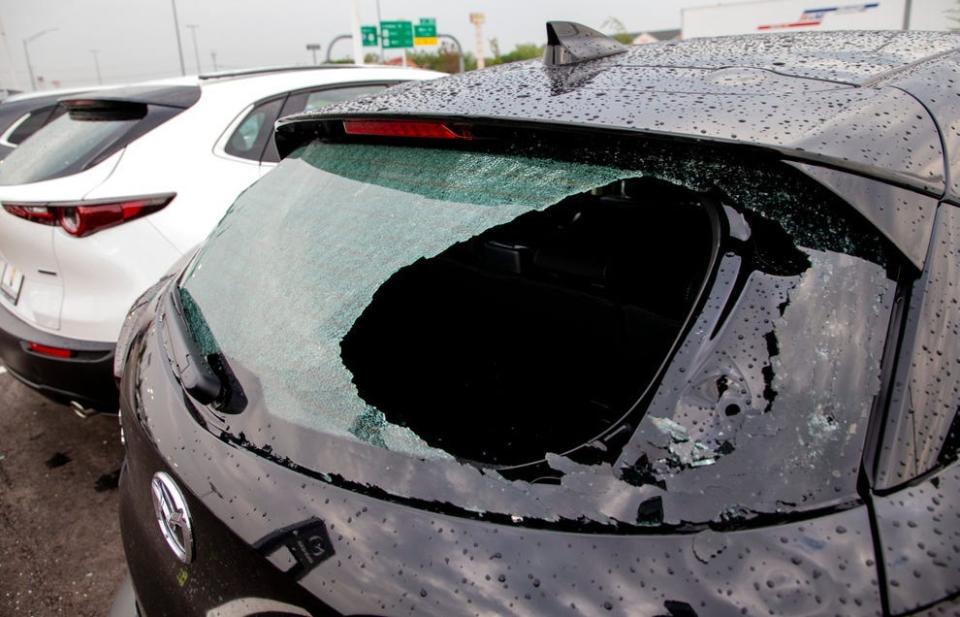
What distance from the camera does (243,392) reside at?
1.20 metres

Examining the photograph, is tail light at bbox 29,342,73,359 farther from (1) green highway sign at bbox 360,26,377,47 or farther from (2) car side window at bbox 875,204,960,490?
(1) green highway sign at bbox 360,26,377,47

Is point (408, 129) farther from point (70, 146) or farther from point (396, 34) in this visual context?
point (396, 34)

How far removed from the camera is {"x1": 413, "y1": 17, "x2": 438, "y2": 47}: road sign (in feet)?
84.3

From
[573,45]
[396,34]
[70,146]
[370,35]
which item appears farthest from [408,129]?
[396,34]

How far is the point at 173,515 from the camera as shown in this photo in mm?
1125

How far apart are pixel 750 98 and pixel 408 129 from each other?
0.62m

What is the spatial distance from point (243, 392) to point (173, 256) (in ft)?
5.52

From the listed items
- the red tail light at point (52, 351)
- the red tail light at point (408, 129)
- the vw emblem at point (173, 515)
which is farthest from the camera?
the red tail light at point (52, 351)

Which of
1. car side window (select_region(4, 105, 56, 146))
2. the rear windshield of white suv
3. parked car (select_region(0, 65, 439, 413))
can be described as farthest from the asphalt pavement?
car side window (select_region(4, 105, 56, 146))

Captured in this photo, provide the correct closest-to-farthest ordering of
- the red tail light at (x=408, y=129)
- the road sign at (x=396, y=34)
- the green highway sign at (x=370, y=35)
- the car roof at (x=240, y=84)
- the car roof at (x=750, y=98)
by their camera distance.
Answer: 1. the car roof at (x=750, y=98)
2. the red tail light at (x=408, y=129)
3. the car roof at (x=240, y=84)
4. the green highway sign at (x=370, y=35)
5. the road sign at (x=396, y=34)

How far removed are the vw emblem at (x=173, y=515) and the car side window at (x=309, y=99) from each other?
2.24m

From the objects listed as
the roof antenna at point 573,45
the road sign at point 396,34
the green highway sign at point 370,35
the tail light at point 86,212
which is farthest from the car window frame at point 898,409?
the road sign at point 396,34

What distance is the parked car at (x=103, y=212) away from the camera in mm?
2582

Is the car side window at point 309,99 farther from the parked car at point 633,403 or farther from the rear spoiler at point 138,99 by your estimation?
the parked car at point 633,403
